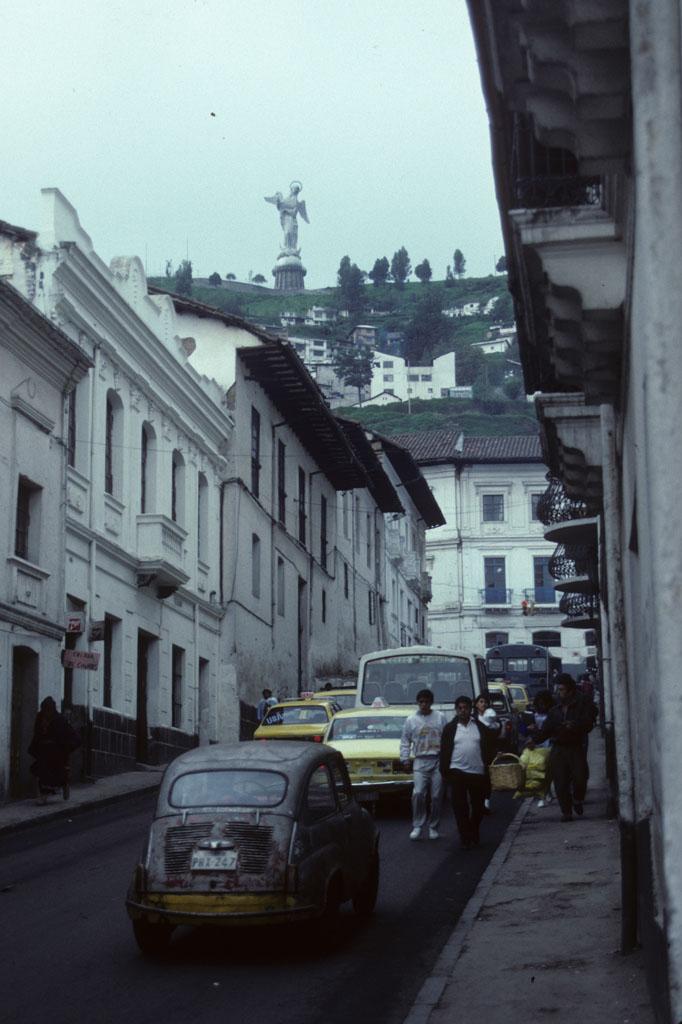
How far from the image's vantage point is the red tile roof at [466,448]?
275 feet

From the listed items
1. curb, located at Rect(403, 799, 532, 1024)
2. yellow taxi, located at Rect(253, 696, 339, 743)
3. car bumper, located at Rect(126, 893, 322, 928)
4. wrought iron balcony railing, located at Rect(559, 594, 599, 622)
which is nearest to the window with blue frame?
wrought iron balcony railing, located at Rect(559, 594, 599, 622)

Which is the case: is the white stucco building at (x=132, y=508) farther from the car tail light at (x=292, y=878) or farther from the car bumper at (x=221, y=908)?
the car tail light at (x=292, y=878)

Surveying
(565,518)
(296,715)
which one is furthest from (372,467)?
(296,715)

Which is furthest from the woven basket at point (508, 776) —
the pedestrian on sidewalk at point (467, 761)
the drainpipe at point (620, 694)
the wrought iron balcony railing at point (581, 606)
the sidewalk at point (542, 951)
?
the wrought iron balcony railing at point (581, 606)

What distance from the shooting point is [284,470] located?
147 feet

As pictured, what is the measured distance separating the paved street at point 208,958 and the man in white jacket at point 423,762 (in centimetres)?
155

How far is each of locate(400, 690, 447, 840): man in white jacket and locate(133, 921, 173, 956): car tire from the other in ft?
23.7

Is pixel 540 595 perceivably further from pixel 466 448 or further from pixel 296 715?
pixel 296 715

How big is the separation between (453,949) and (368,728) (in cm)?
1117

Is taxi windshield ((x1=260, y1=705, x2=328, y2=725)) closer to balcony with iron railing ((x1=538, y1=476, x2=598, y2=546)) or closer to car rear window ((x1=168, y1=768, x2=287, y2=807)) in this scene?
balcony with iron railing ((x1=538, y1=476, x2=598, y2=546))

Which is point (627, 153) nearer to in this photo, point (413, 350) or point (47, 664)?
point (47, 664)

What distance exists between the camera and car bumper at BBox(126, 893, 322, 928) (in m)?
10.9

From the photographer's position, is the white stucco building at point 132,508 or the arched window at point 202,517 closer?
the white stucco building at point 132,508

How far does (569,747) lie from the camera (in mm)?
19984
